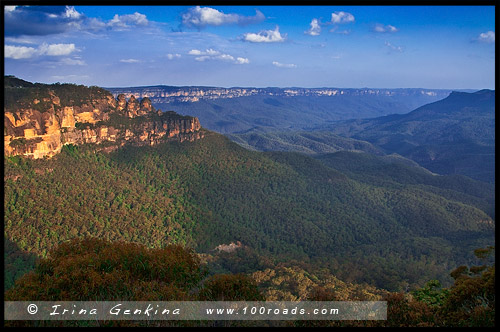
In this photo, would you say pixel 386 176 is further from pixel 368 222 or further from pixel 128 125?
pixel 128 125

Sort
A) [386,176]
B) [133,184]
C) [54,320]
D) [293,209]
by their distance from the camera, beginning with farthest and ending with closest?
[386,176] < [293,209] < [133,184] < [54,320]

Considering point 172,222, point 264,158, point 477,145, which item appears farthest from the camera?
point 477,145

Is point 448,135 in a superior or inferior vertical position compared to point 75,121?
superior

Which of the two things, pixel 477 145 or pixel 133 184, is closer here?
pixel 133 184

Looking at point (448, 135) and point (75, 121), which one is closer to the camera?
point (75, 121)

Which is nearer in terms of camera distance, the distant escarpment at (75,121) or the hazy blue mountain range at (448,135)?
the distant escarpment at (75,121)

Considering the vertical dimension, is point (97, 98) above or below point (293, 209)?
above

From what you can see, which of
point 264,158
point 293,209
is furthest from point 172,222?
point 264,158

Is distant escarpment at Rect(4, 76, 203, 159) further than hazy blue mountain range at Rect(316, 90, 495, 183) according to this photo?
No
